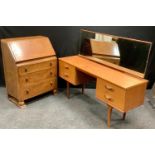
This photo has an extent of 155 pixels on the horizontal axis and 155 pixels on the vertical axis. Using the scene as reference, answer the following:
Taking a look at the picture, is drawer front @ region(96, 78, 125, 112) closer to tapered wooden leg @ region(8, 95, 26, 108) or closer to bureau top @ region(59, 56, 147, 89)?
bureau top @ region(59, 56, 147, 89)

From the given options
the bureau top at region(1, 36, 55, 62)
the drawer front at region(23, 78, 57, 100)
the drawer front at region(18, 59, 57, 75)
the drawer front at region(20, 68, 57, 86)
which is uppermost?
the bureau top at region(1, 36, 55, 62)

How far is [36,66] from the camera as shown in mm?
3004

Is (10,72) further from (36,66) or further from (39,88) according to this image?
(39,88)

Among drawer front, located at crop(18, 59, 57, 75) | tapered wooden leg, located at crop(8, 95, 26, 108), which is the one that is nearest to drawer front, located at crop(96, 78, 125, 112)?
drawer front, located at crop(18, 59, 57, 75)

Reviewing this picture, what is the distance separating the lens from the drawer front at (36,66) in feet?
9.35

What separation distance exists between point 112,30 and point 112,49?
2.42 ft

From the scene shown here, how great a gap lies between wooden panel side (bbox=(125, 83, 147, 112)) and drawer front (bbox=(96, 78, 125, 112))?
52 millimetres

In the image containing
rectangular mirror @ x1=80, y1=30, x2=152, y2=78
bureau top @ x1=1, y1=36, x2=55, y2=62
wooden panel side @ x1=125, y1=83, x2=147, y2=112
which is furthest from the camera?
bureau top @ x1=1, y1=36, x2=55, y2=62

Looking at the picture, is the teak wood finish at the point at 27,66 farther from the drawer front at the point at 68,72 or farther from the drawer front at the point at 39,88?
the drawer front at the point at 68,72

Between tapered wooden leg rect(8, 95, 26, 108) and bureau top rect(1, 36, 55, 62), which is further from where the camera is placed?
tapered wooden leg rect(8, 95, 26, 108)

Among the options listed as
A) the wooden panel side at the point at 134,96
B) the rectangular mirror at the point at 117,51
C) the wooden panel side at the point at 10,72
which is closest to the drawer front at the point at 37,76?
the wooden panel side at the point at 10,72

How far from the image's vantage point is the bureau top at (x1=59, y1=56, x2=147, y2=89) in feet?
7.70

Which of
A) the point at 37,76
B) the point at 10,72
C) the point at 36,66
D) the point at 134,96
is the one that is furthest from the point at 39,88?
the point at 134,96

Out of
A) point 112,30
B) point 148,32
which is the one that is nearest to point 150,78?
point 148,32
